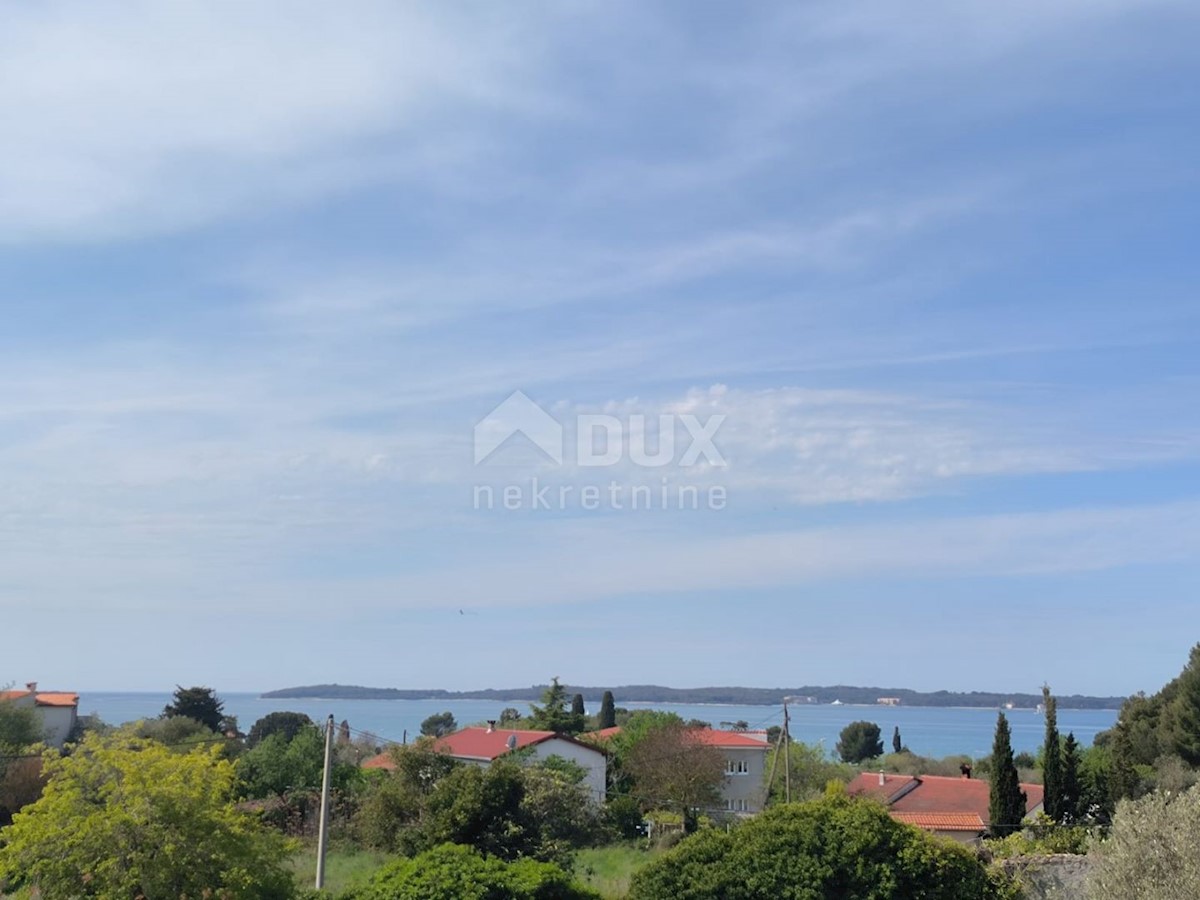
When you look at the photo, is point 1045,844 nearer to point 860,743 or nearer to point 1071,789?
point 1071,789

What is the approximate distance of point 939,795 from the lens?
4000cm

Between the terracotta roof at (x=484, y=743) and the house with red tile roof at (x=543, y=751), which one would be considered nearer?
the house with red tile roof at (x=543, y=751)

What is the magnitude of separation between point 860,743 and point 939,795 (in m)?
58.6

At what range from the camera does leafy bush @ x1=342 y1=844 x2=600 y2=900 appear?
17078mm

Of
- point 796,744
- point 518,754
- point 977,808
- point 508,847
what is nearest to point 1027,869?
point 508,847

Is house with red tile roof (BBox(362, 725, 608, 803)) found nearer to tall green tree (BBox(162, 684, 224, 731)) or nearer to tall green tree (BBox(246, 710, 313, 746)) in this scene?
tall green tree (BBox(162, 684, 224, 731))

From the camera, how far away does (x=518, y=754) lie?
4081 cm

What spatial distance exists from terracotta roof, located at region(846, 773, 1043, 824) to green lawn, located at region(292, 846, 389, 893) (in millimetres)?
16650

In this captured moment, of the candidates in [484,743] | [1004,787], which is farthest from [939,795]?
[484,743]

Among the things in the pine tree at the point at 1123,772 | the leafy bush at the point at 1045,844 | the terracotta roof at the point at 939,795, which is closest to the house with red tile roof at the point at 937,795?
the terracotta roof at the point at 939,795

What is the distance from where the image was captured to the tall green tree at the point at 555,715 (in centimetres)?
5834

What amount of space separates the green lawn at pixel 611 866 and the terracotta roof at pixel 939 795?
9.40 m

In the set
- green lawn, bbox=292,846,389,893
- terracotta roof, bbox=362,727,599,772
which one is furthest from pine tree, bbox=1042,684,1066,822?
green lawn, bbox=292,846,389,893

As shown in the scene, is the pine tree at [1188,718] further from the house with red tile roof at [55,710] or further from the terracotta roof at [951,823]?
the house with red tile roof at [55,710]
